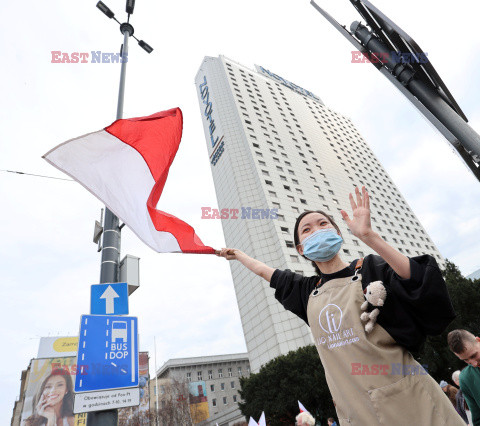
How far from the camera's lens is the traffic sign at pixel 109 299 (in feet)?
12.3

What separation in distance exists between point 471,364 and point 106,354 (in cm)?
369

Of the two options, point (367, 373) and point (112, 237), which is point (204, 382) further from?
point (367, 373)

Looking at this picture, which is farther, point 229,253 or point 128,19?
point 128,19

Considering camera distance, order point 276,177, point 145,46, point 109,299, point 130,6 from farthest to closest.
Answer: point 276,177
point 145,46
point 130,6
point 109,299

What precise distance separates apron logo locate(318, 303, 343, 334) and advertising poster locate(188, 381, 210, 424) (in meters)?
58.5

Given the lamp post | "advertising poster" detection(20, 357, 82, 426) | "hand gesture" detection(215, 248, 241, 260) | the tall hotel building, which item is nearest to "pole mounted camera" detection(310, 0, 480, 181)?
"hand gesture" detection(215, 248, 241, 260)

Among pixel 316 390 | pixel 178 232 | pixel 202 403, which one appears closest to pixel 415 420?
pixel 178 232

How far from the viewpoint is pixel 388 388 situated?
1.34m

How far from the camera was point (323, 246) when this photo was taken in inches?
76.5

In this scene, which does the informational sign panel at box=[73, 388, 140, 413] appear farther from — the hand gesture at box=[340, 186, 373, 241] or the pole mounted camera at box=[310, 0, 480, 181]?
the pole mounted camera at box=[310, 0, 480, 181]

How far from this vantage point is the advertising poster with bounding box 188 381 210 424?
5178 centimetres

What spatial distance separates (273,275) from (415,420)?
1.18 metres

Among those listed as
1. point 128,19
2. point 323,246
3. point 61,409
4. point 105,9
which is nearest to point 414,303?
point 323,246

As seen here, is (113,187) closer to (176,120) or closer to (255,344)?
(176,120)
